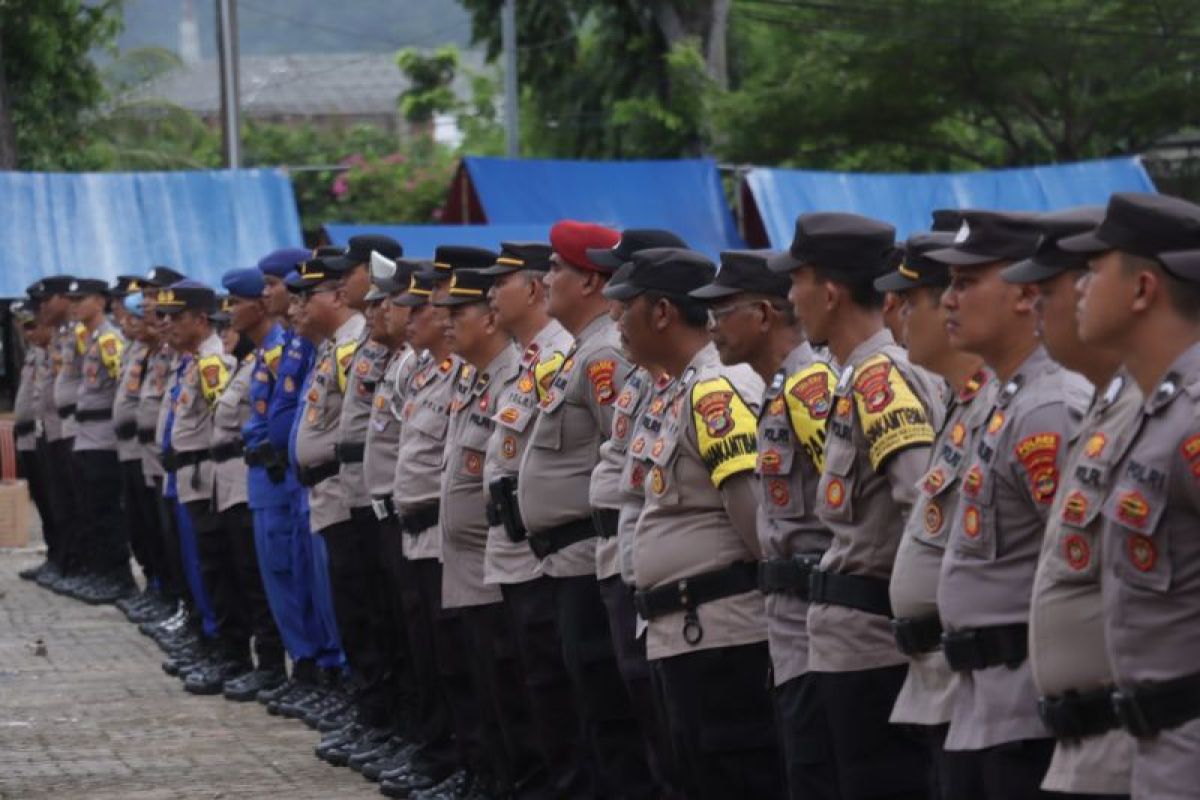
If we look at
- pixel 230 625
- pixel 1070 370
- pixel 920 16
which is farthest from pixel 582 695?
pixel 920 16

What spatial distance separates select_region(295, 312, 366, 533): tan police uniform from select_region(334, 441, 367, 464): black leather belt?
128 mm

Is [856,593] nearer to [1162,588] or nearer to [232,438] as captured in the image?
[1162,588]

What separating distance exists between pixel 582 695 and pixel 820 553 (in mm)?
1699

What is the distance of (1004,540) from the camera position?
4.71 metres

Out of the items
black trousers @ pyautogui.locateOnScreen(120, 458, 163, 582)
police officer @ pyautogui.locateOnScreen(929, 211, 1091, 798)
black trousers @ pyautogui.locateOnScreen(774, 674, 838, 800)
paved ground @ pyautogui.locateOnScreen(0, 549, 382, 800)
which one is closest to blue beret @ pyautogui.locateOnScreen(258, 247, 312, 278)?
paved ground @ pyautogui.locateOnScreen(0, 549, 382, 800)

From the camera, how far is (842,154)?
3344 cm

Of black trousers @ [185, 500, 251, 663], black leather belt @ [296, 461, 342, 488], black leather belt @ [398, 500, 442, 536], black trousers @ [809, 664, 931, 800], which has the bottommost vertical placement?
black trousers @ [185, 500, 251, 663]

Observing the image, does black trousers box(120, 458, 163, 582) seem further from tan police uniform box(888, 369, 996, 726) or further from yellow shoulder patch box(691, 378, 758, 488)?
tan police uniform box(888, 369, 996, 726)

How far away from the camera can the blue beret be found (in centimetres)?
1108

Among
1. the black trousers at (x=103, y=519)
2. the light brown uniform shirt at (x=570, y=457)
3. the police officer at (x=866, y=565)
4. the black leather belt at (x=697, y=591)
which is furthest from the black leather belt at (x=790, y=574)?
the black trousers at (x=103, y=519)

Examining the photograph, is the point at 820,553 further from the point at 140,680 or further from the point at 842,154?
the point at 842,154

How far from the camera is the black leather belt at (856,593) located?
216 inches

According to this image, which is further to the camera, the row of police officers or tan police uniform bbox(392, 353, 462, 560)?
tan police uniform bbox(392, 353, 462, 560)

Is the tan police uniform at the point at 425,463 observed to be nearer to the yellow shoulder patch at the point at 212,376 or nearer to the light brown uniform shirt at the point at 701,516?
the light brown uniform shirt at the point at 701,516
